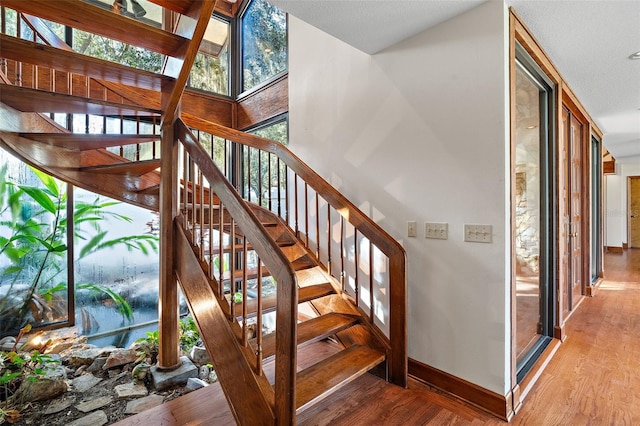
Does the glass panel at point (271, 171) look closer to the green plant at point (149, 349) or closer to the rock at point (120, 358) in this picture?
the green plant at point (149, 349)

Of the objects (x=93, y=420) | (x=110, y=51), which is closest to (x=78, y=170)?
(x=93, y=420)

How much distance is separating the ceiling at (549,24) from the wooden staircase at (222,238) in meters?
0.78

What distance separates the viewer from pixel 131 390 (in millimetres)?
2400

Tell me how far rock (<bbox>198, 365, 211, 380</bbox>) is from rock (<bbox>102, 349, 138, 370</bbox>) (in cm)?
70

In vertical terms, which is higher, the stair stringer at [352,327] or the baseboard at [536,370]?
the stair stringer at [352,327]

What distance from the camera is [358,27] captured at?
6.79 feet

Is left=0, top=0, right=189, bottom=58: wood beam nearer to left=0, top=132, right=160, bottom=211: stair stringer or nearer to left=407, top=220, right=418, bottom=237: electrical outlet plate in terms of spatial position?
left=0, top=132, right=160, bottom=211: stair stringer

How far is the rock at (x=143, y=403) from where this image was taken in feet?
7.07

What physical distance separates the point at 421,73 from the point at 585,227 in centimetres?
334

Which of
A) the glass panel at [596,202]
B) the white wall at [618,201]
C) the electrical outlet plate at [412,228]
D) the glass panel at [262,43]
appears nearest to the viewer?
the electrical outlet plate at [412,228]

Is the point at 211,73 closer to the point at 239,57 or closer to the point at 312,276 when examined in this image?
the point at 239,57

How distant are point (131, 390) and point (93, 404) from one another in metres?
0.24

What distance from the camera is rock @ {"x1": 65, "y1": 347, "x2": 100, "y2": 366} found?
2.95 metres

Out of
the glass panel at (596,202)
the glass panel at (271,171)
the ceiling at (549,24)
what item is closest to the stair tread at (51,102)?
the ceiling at (549,24)
